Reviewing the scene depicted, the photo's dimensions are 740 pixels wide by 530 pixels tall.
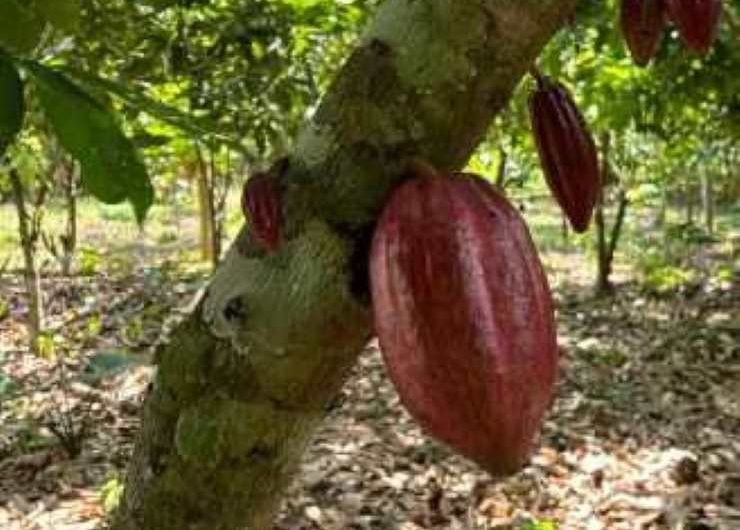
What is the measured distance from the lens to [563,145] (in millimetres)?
699

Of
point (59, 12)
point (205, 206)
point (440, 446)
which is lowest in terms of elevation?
point (440, 446)

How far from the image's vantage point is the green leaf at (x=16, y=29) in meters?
0.84

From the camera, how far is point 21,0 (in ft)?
3.02

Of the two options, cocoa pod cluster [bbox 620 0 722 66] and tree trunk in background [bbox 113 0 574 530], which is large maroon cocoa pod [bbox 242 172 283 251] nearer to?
tree trunk in background [bbox 113 0 574 530]

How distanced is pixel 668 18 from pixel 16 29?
0.48 metres

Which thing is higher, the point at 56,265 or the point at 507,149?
the point at 507,149

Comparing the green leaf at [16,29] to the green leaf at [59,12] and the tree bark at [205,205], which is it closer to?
the green leaf at [59,12]

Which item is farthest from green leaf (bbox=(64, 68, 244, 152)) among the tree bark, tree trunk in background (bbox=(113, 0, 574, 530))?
the tree bark

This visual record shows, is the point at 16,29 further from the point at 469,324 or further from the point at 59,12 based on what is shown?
the point at 469,324

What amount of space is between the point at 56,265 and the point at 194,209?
7137 millimetres

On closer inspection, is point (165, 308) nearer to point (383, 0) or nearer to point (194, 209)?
point (383, 0)

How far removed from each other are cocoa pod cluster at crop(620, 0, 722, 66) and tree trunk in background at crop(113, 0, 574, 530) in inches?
2.8

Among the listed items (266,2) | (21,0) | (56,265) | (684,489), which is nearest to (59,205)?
(56,265)

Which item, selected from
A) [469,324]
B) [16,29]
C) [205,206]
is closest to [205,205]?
[205,206]
